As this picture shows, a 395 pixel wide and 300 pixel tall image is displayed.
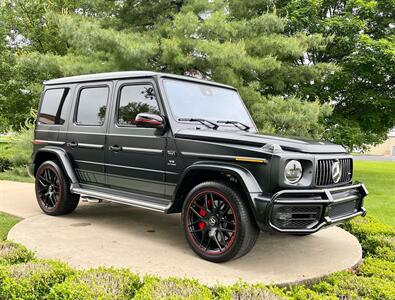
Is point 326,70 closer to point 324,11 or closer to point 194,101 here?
point 324,11

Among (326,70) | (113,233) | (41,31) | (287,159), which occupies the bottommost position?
(113,233)

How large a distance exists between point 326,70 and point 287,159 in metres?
11.5

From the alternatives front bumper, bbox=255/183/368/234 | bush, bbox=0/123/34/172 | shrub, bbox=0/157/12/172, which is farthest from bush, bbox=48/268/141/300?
shrub, bbox=0/157/12/172

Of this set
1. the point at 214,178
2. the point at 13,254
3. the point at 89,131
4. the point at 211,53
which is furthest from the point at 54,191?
the point at 211,53

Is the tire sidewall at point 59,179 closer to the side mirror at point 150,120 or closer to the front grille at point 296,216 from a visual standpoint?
the side mirror at point 150,120

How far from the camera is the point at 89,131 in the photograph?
5.45 meters

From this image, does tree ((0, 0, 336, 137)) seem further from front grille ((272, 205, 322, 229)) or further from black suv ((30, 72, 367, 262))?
front grille ((272, 205, 322, 229))

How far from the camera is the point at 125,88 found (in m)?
5.11

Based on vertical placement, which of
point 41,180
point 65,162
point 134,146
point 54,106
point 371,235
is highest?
point 54,106

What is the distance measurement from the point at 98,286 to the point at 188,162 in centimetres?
168

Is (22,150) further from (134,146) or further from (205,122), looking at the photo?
(205,122)

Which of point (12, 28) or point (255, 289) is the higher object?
point (12, 28)

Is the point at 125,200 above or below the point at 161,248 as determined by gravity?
above

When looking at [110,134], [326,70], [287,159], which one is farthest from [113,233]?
[326,70]
